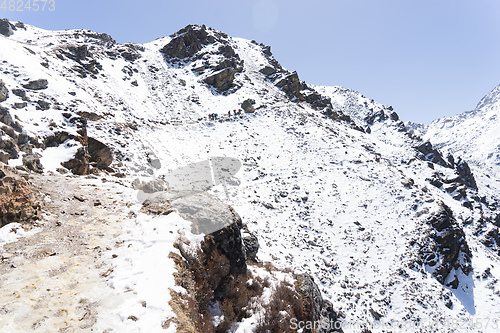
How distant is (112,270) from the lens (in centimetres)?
662

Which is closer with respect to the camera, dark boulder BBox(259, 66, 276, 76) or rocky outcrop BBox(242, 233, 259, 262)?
rocky outcrop BBox(242, 233, 259, 262)

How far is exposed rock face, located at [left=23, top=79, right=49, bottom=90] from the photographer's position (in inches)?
867

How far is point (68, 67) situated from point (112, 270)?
1552 inches

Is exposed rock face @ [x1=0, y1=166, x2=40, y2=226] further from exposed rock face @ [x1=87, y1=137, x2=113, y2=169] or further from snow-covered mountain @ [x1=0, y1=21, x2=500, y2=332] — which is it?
exposed rock face @ [x1=87, y1=137, x2=113, y2=169]

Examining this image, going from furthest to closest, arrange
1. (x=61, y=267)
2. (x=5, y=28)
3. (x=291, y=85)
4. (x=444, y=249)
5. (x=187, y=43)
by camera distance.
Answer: (x=187, y=43), (x=291, y=85), (x=5, y=28), (x=444, y=249), (x=61, y=267)

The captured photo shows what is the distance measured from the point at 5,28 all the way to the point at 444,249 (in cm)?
8088

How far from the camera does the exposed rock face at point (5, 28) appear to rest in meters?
46.4

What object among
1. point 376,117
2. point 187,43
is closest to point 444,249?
point 187,43

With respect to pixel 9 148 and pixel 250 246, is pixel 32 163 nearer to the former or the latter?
pixel 9 148

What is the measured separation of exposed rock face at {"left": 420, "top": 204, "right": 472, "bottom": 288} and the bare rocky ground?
72.4 ft

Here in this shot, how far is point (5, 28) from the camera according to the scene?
4719 centimetres

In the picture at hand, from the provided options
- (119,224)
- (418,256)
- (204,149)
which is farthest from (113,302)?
(204,149)

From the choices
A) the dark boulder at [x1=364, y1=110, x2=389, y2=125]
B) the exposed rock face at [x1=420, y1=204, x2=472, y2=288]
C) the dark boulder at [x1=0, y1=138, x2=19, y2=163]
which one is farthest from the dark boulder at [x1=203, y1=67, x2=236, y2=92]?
the dark boulder at [x1=364, y1=110, x2=389, y2=125]

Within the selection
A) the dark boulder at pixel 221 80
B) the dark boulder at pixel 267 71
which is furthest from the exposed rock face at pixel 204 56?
the dark boulder at pixel 267 71
